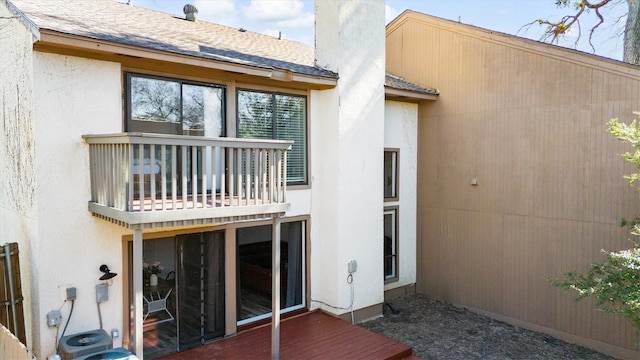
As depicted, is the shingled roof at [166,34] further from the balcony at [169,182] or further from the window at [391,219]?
the window at [391,219]

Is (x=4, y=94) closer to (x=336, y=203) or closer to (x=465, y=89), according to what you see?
(x=336, y=203)

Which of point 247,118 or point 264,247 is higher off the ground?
point 247,118

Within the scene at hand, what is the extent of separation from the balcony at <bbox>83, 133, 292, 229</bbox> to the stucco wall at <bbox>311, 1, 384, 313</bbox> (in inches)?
70.6

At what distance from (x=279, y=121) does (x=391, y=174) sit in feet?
10.9

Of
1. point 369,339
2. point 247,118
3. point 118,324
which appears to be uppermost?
point 247,118

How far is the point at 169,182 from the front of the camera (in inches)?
267

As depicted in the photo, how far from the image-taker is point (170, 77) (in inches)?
264

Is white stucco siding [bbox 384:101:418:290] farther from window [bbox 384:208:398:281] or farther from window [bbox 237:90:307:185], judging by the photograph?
window [bbox 237:90:307:185]

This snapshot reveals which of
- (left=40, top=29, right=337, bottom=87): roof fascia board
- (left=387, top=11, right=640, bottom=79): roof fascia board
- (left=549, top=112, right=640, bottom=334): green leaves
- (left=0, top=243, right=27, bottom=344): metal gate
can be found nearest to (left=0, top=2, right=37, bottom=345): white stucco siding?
(left=0, top=243, right=27, bottom=344): metal gate

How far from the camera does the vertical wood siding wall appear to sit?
769 centimetres

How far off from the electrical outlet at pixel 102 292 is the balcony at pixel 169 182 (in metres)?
1.04

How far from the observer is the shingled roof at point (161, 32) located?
240 inches

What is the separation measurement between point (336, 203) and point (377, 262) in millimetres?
1683

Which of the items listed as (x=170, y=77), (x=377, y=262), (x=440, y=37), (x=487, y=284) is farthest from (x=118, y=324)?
(x=440, y=37)
